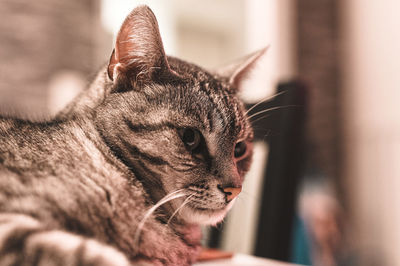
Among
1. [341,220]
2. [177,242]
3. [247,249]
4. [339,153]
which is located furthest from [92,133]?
[339,153]

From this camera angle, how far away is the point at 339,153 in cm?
264

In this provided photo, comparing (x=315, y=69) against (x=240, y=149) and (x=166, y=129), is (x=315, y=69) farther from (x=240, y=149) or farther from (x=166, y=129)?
(x=166, y=129)

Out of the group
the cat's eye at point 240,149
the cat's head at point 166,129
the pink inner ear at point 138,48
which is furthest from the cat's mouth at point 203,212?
the pink inner ear at point 138,48

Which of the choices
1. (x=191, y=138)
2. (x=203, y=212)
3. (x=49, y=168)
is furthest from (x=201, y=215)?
(x=49, y=168)

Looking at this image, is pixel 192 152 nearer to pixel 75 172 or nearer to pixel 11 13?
pixel 75 172

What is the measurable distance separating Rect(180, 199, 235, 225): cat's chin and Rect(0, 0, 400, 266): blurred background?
119 cm

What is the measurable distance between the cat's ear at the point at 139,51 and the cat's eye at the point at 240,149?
0.17 metres

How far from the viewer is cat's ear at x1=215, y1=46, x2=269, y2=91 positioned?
697 mm

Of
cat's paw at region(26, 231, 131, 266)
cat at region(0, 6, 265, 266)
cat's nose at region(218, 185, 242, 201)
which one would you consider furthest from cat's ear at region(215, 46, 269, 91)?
cat's paw at region(26, 231, 131, 266)

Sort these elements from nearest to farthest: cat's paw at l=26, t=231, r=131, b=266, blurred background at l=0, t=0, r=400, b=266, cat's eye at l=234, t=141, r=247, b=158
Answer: cat's paw at l=26, t=231, r=131, b=266
cat's eye at l=234, t=141, r=247, b=158
blurred background at l=0, t=0, r=400, b=266

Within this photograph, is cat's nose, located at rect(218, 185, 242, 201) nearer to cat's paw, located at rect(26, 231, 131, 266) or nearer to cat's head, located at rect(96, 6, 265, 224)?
cat's head, located at rect(96, 6, 265, 224)

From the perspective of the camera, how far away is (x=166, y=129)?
511 mm

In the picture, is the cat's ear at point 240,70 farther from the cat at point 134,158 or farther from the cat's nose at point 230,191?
the cat's nose at point 230,191

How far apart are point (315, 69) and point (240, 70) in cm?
202
